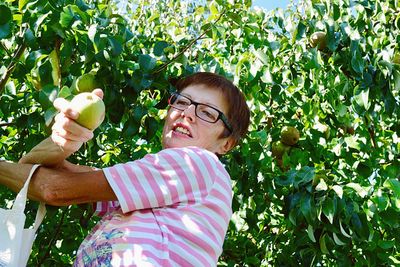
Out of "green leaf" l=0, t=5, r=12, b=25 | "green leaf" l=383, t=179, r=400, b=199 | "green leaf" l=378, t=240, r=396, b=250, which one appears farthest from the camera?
"green leaf" l=378, t=240, r=396, b=250

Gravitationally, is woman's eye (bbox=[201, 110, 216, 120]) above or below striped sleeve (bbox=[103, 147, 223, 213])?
above

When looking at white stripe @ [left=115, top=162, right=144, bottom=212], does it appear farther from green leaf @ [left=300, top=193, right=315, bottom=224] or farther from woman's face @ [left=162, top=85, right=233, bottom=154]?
green leaf @ [left=300, top=193, right=315, bottom=224]

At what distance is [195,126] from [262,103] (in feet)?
4.05

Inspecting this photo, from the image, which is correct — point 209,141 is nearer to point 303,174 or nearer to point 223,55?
point 303,174

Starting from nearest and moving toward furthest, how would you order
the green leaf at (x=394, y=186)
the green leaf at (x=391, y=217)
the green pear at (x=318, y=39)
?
the green leaf at (x=394, y=186) → the green leaf at (x=391, y=217) → the green pear at (x=318, y=39)

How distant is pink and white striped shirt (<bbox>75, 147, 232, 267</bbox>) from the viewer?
4.53 ft

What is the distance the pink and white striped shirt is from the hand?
104mm

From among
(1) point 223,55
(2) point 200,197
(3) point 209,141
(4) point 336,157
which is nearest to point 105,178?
(2) point 200,197

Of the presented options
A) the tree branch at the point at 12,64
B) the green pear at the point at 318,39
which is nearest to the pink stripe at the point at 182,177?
the tree branch at the point at 12,64

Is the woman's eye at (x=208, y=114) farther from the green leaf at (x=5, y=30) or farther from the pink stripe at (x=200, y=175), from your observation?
the green leaf at (x=5, y=30)

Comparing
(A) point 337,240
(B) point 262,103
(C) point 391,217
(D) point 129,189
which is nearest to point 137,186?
(D) point 129,189

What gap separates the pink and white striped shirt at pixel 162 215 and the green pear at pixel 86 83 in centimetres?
41

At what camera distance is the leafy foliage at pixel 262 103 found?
1845mm

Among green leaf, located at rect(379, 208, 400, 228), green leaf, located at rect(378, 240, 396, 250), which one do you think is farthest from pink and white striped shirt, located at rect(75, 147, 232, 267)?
green leaf, located at rect(378, 240, 396, 250)
